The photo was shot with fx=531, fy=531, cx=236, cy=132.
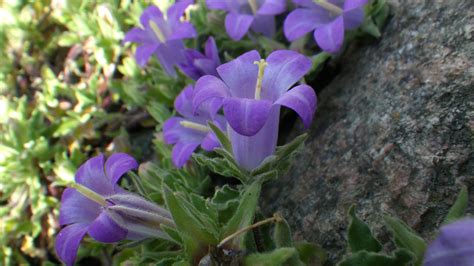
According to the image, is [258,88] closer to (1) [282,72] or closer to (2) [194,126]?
(1) [282,72]

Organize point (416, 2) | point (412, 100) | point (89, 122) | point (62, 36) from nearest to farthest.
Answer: point (412, 100) < point (416, 2) < point (89, 122) < point (62, 36)

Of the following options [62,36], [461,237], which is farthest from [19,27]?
[461,237]

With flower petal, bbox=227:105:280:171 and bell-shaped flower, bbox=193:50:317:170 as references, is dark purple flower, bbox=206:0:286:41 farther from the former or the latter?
flower petal, bbox=227:105:280:171

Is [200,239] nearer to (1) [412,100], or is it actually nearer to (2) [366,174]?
(2) [366,174]

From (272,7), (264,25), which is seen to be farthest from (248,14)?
(272,7)

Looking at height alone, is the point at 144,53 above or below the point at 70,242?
above

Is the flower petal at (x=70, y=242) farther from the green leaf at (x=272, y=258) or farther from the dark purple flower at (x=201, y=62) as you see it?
the dark purple flower at (x=201, y=62)
